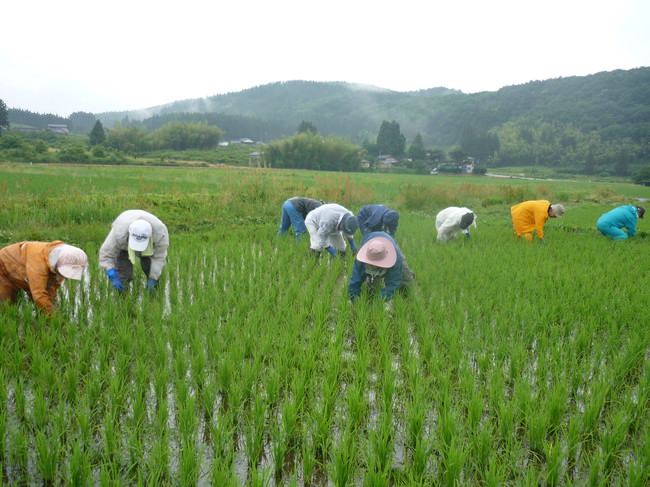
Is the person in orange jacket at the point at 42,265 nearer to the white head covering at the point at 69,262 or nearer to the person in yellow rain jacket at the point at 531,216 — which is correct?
the white head covering at the point at 69,262

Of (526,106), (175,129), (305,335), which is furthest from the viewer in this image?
(526,106)

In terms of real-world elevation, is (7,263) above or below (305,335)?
above

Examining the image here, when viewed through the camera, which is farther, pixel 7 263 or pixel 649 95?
pixel 649 95

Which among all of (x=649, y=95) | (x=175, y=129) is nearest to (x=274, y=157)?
(x=175, y=129)

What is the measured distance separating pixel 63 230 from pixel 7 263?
3777 mm

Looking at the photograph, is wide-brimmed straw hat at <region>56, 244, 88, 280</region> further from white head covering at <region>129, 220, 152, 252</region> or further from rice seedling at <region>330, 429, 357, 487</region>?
rice seedling at <region>330, 429, 357, 487</region>

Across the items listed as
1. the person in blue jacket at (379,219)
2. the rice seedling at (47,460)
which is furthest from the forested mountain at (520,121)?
the rice seedling at (47,460)

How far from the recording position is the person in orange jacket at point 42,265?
2.82 meters

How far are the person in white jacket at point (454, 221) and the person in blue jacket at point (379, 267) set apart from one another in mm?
2684

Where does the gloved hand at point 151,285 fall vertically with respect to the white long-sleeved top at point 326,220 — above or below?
below

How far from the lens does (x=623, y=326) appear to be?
3.08 m

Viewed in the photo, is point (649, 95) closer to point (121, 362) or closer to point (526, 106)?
point (526, 106)

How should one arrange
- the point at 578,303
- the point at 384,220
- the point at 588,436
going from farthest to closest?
the point at 384,220, the point at 578,303, the point at 588,436

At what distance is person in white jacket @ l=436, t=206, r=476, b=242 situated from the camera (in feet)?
20.1
